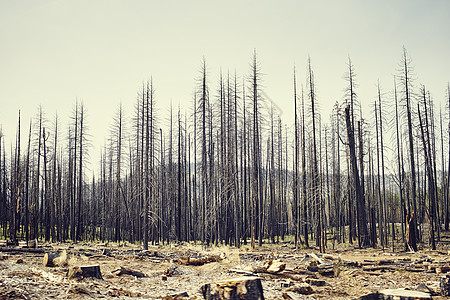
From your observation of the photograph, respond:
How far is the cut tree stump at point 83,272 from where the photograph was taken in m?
9.45

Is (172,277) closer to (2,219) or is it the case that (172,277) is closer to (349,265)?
(349,265)

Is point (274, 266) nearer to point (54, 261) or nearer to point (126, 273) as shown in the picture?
point (126, 273)

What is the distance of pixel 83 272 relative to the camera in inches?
379

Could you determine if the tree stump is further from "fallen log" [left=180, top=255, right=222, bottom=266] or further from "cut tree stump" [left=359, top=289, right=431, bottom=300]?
"fallen log" [left=180, top=255, right=222, bottom=266]

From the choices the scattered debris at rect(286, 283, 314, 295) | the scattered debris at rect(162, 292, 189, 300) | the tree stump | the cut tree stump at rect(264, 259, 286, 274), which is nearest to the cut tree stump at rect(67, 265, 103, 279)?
the scattered debris at rect(162, 292, 189, 300)

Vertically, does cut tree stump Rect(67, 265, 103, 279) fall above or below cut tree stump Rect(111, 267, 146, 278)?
above

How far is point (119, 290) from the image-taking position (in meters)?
8.57

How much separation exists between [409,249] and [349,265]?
9.67 meters

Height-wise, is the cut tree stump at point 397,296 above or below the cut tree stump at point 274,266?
above

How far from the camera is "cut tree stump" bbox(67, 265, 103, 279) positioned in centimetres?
945

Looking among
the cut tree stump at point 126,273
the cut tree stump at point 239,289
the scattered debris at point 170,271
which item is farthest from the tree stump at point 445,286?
the cut tree stump at point 126,273

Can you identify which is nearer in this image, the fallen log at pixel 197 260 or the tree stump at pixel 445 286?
the tree stump at pixel 445 286

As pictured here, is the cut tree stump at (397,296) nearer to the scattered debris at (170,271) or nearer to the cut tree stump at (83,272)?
the scattered debris at (170,271)

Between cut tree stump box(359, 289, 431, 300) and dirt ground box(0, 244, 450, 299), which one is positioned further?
dirt ground box(0, 244, 450, 299)
